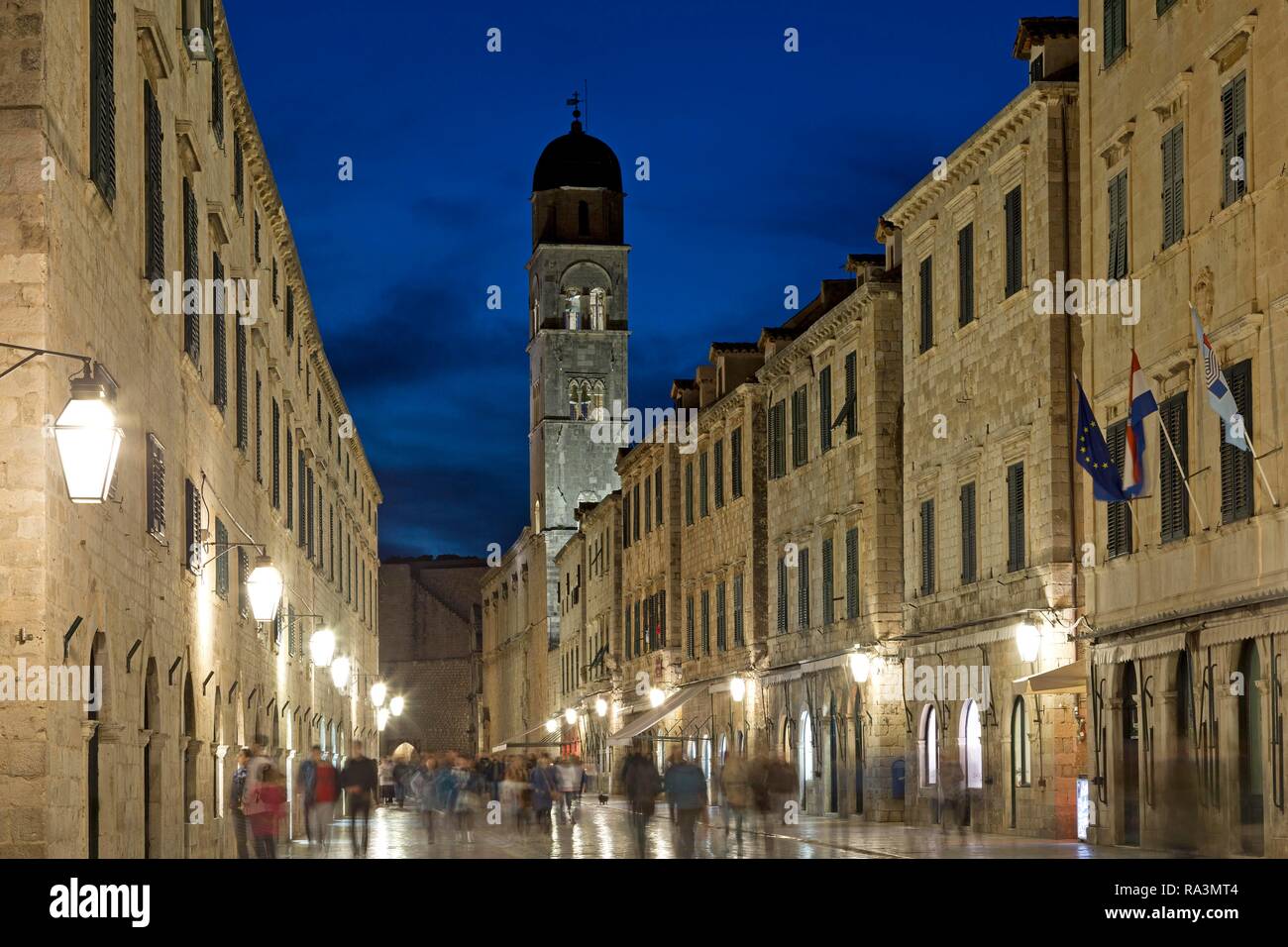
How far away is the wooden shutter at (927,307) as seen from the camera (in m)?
38.8

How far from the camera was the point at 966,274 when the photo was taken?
1449 inches

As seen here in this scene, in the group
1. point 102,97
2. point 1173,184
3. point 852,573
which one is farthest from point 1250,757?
point 852,573

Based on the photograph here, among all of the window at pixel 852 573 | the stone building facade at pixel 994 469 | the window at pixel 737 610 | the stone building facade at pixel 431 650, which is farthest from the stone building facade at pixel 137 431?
the stone building facade at pixel 431 650

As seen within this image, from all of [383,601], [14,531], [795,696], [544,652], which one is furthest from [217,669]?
[383,601]

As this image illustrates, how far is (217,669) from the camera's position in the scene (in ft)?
84.8

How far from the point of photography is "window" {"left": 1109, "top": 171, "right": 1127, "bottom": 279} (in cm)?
2919

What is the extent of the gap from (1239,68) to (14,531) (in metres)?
16.6

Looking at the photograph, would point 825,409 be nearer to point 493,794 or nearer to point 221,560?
point 493,794

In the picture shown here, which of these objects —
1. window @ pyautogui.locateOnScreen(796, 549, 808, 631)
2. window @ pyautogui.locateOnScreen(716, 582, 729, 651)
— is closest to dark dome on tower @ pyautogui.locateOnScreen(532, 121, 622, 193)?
window @ pyautogui.locateOnScreen(716, 582, 729, 651)

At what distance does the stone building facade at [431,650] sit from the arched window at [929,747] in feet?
290

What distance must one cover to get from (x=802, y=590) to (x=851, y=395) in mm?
6265

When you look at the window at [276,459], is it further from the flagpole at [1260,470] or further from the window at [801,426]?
the flagpole at [1260,470]
